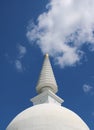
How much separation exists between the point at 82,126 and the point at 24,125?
583 centimetres

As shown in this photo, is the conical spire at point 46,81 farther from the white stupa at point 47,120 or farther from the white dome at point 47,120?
the white dome at point 47,120

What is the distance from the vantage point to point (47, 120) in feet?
91.7

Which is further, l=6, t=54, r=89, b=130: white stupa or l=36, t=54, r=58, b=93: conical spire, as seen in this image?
l=36, t=54, r=58, b=93: conical spire

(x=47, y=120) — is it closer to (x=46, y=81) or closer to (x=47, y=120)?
(x=47, y=120)

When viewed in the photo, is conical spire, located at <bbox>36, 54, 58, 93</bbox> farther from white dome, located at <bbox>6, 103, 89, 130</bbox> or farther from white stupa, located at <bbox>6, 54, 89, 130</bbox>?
white dome, located at <bbox>6, 103, 89, 130</bbox>

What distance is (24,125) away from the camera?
28141mm

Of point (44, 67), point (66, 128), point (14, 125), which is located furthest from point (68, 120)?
point (44, 67)

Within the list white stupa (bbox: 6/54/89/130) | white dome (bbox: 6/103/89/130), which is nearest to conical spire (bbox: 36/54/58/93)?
white stupa (bbox: 6/54/89/130)

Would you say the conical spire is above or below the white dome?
above

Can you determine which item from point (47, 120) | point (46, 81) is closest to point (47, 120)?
point (47, 120)

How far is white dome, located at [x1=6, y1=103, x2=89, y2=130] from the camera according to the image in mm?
27625

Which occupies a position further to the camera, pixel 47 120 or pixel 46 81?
pixel 46 81

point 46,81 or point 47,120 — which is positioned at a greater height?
point 46,81

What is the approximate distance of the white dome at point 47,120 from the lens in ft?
90.6
